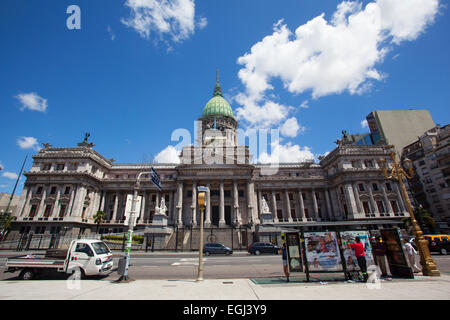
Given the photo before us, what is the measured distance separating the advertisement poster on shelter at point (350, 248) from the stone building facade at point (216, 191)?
82.2 ft

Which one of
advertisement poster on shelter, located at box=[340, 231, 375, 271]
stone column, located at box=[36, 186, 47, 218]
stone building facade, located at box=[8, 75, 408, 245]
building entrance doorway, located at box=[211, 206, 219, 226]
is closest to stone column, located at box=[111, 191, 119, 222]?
stone building facade, located at box=[8, 75, 408, 245]

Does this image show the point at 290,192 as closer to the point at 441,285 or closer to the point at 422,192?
the point at 422,192

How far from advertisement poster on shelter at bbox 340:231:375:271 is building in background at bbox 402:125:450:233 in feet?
145

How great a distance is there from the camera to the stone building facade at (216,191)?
38.4 meters

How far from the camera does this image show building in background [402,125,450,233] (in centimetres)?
4006

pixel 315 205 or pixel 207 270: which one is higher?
pixel 315 205

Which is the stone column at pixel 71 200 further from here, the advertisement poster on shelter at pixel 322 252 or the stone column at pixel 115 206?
the advertisement poster on shelter at pixel 322 252

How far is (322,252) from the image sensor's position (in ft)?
30.4

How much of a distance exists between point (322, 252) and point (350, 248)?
1176 millimetres

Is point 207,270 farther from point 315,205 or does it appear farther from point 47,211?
point 47,211

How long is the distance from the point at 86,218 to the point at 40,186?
10.7 m

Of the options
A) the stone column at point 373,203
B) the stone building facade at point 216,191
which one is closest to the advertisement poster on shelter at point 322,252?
the stone building facade at point 216,191

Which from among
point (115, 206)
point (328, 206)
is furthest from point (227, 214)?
point (115, 206)

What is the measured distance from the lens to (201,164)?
41.5m
